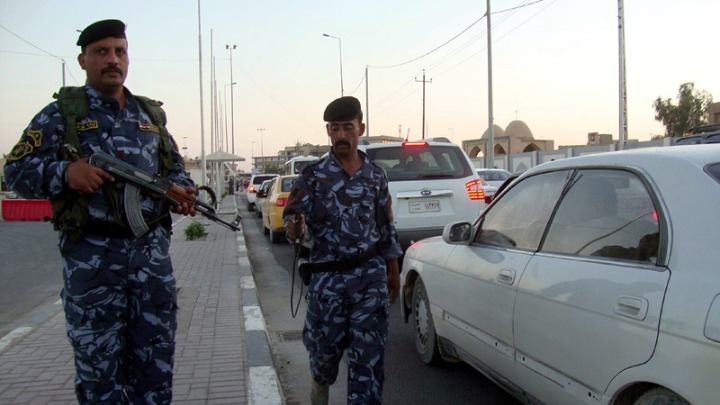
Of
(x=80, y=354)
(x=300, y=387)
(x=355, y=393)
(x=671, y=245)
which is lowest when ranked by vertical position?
(x=300, y=387)

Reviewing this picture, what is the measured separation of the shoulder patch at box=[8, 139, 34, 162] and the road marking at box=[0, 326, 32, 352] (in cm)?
306

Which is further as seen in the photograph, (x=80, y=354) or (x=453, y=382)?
(x=453, y=382)

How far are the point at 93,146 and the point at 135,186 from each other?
25cm

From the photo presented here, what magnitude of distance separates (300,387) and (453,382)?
1099 millimetres

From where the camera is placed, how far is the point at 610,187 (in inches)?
115

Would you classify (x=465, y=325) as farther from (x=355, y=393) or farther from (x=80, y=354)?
(x=80, y=354)

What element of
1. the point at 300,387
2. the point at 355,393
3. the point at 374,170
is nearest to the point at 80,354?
the point at 355,393

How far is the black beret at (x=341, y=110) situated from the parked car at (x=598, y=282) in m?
1.17

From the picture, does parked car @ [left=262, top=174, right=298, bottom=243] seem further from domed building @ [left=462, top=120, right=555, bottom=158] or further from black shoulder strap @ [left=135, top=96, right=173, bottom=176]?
domed building @ [left=462, top=120, right=555, bottom=158]

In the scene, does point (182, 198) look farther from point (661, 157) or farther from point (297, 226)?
point (661, 157)

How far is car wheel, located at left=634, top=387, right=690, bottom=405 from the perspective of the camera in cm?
211

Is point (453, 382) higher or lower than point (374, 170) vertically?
lower

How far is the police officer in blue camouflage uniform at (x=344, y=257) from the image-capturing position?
3.15 metres

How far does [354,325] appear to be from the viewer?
3.16m
